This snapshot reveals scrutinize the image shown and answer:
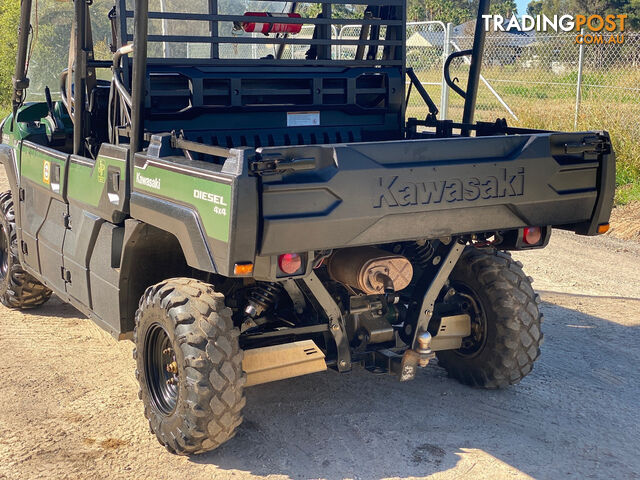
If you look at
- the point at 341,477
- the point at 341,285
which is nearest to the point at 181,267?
the point at 341,285

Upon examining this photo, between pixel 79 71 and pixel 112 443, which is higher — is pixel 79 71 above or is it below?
above

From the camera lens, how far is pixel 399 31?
540 cm

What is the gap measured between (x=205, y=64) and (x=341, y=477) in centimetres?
243

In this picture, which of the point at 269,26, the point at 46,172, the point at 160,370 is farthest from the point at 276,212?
the point at 46,172

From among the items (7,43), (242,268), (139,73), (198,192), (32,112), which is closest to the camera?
(242,268)

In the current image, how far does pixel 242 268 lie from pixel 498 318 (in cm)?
177

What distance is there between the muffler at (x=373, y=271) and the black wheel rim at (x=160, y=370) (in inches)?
36.4

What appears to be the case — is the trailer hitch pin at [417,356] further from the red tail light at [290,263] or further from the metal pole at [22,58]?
the metal pole at [22,58]

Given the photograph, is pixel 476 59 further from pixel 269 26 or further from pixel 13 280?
pixel 13 280

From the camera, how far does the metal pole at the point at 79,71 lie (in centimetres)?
483

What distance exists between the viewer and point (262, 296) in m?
4.42

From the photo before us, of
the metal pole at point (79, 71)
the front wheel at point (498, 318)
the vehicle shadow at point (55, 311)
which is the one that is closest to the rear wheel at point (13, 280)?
the vehicle shadow at point (55, 311)

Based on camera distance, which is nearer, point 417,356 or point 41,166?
point 417,356

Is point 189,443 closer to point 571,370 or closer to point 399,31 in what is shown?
point 571,370
